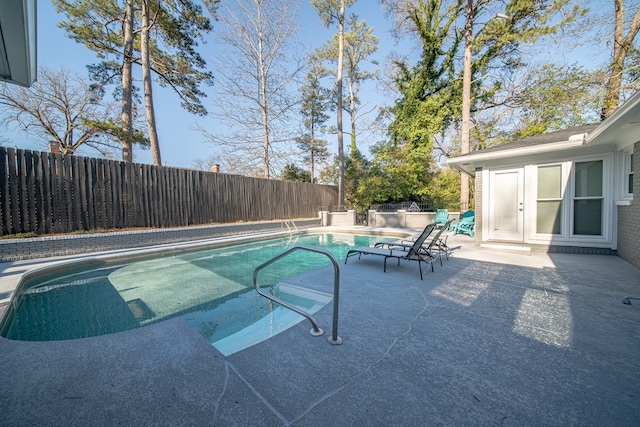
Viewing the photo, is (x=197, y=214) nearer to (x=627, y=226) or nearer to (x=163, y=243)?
(x=163, y=243)

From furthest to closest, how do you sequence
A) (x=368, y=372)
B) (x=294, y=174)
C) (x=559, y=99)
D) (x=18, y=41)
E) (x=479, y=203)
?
(x=294, y=174)
(x=559, y=99)
(x=479, y=203)
(x=18, y=41)
(x=368, y=372)

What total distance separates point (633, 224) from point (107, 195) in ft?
41.0

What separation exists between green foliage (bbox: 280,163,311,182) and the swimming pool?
13.1 meters

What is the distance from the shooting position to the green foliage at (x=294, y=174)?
741 inches

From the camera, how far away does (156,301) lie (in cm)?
397

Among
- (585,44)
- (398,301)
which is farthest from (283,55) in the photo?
(398,301)

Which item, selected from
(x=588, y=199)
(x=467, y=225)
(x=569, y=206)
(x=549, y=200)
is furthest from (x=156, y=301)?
(x=467, y=225)

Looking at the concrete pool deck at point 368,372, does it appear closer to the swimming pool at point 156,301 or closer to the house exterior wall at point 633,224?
the swimming pool at point 156,301

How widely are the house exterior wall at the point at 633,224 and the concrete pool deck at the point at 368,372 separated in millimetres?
2578

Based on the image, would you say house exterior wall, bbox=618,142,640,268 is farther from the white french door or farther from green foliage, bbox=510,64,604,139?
green foliage, bbox=510,64,604,139

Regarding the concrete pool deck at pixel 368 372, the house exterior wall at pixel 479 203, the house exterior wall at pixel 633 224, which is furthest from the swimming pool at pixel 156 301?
the house exterior wall at pixel 633 224

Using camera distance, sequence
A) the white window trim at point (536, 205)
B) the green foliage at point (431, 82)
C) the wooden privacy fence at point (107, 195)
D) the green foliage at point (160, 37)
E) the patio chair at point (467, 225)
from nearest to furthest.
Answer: the white window trim at point (536, 205) → the wooden privacy fence at point (107, 195) → the patio chair at point (467, 225) → the green foliage at point (160, 37) → the green foliage at point (431, 82)

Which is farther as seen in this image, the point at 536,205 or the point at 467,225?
the point at 467,225

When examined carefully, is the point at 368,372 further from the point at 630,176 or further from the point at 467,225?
the point at 467,225
